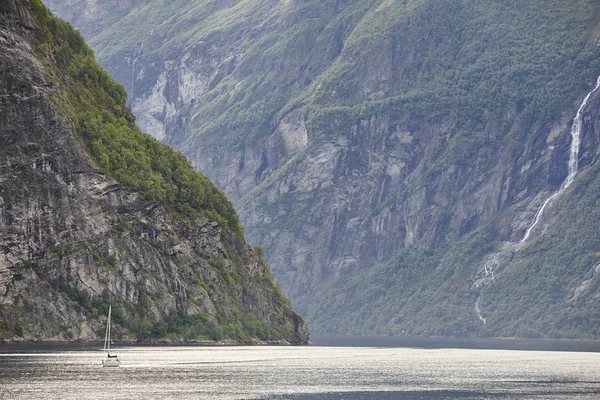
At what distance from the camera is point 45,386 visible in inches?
4985

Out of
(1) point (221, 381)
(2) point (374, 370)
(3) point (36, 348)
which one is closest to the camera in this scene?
(1) point (221, 381)

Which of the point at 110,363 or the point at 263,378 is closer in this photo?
the point at 263,378

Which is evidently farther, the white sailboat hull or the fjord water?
the white sailboat hull

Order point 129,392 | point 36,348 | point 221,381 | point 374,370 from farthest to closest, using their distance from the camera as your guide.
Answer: point 36,348 → point 374,370 → point 221,381 → point 129,392

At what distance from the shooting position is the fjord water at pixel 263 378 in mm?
128375

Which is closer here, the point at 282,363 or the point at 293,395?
the point at 293,395

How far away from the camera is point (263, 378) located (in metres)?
150

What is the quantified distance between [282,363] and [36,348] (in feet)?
120

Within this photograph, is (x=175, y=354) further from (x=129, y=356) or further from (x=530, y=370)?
(x=530, y=370)

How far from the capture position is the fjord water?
128375mm

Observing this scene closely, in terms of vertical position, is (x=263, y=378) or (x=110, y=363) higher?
(x=110, y=363)

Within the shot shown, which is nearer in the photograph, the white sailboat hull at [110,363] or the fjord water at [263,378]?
the fjord water at [263,378]

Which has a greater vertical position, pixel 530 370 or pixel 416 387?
pixel 530 370

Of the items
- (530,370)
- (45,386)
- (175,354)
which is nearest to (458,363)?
Answer: (530,370)
